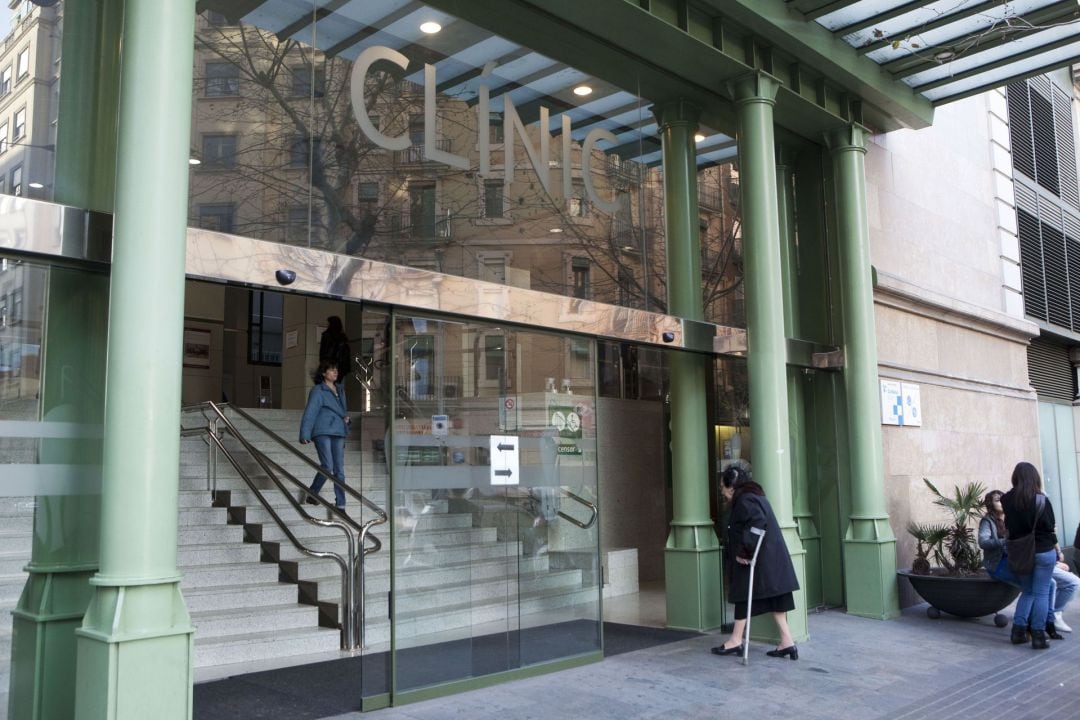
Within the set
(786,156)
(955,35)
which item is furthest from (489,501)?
(955,35)

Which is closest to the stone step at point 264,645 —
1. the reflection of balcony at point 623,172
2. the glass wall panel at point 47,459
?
the glass wall panel at point 47,459

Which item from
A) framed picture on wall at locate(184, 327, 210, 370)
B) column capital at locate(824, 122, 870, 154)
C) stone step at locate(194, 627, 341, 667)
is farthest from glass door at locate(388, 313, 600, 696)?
framed picture on wall at locate(184, 327, 210, 370)

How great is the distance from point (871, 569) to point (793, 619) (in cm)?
212

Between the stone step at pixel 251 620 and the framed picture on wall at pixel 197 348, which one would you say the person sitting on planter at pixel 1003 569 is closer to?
the stone step at pixel 251 620

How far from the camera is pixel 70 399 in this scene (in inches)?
211

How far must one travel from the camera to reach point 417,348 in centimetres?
692

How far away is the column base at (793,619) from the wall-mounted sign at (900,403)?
327cm

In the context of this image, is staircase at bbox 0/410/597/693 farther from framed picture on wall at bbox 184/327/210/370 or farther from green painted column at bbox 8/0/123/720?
framed picture on wall at bbox 184/327/210/370

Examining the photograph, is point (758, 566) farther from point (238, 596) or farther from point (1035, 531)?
point (238, 596)

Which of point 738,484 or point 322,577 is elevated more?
point 738,484

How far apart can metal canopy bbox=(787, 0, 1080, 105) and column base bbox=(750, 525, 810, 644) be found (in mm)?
5115

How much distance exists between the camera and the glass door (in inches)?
267

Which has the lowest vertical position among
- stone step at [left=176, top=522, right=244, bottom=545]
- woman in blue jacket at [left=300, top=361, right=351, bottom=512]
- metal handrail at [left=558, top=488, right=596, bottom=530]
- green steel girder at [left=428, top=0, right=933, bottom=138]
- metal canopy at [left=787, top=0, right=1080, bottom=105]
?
stone step at [left=176, top=522, right=244, bottom=545]

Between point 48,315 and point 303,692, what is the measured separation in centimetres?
317
